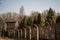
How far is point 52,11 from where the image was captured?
3875 cm

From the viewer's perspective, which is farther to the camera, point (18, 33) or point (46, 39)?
point (18, 33)

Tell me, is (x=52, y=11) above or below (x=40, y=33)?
above

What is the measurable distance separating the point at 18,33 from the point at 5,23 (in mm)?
18750

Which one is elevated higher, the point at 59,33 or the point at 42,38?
the point at 59,33

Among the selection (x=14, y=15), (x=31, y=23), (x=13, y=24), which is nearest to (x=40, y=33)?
(x=31, y=23)

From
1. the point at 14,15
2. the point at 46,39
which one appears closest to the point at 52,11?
the point at 46,39

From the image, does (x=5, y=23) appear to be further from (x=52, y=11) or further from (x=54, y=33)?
(x=54, y=33)

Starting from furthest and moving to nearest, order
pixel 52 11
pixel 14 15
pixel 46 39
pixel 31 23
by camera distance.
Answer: pixel 14 15, pixel 52 11, pixel 31 23, pixel 46 39

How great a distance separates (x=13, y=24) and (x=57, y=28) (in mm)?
34535

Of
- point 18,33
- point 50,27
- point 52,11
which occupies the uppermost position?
point 52,11

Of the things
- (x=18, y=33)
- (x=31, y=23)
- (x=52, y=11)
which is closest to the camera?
A: (x=18, y=33)

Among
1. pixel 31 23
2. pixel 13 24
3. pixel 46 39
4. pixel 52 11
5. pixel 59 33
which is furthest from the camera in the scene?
pixel 13 24

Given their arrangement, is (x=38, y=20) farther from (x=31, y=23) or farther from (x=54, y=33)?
(x=54, y=33)

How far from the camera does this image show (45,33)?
19312 millimetres
